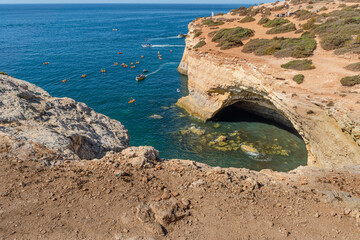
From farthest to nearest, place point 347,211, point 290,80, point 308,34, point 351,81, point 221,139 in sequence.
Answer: point 308,34 → point 221,139 → point 290,80 → point 351,81 → point 347,211

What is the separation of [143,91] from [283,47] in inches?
1121

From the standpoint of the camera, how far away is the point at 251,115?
36.5 meters

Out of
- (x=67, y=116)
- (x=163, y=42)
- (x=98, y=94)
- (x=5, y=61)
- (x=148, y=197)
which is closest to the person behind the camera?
(x=148, y=197)

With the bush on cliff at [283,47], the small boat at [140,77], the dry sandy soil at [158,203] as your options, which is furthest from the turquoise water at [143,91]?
the dry sandy soil at [158,203]

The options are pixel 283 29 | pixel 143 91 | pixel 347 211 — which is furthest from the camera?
pixel 143 91

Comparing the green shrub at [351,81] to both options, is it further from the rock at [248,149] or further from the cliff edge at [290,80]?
the rock at [248,149]

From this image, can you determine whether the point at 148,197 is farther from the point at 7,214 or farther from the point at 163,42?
the point at 163,42

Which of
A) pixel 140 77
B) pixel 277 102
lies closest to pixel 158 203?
pixel 277 102

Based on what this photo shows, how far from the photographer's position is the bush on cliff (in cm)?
2752

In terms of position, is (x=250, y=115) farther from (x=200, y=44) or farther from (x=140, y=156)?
(x=140, y=156)

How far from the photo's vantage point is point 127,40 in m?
86.2

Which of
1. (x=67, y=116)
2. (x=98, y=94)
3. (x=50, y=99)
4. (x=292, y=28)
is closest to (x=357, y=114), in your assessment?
(x=67, y=116)

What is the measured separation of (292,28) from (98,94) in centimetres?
3962

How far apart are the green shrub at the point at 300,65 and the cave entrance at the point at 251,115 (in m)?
8.58
